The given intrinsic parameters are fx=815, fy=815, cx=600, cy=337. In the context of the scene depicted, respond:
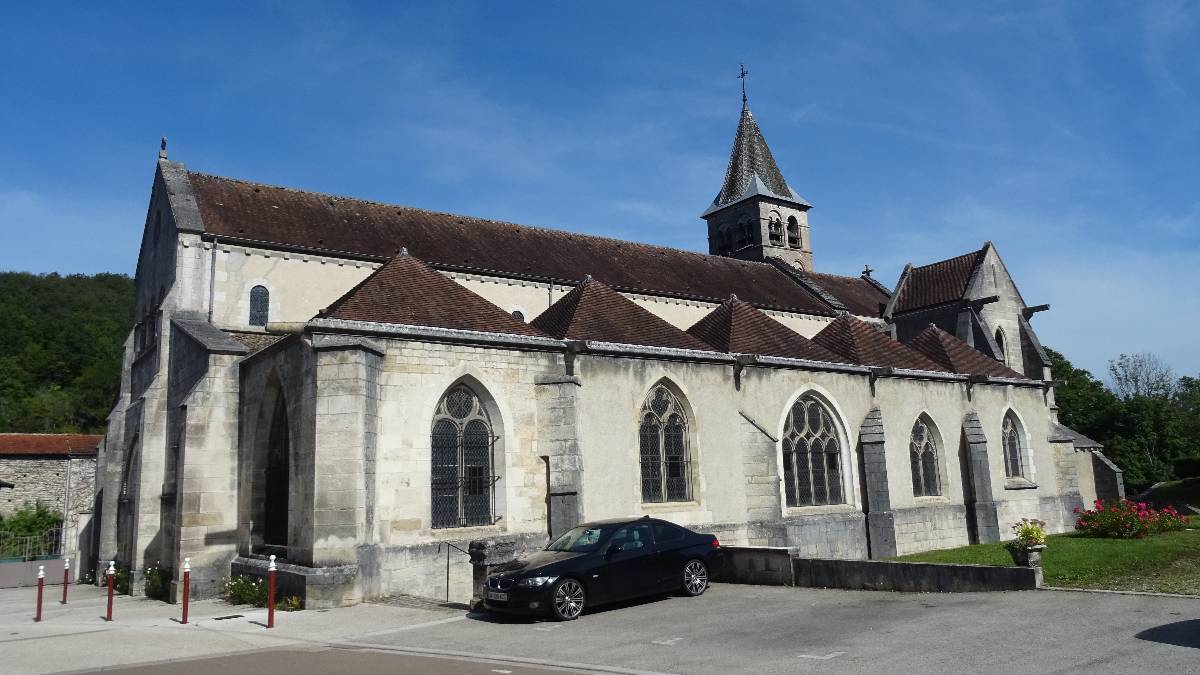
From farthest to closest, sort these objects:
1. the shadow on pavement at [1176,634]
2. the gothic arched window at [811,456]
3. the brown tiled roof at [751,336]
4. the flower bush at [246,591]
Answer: the brown tiled roof at [751,336]
the gothic arched window at [811,456]
the flower bush at [246,591]
the shadow on pavement at [1176,634]

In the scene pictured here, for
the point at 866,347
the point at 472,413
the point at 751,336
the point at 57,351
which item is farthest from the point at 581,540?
the point at 57,351

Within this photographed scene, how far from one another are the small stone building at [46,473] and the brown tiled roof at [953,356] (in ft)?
113

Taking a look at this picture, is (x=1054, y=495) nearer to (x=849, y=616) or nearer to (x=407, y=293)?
(x=849, y=616)

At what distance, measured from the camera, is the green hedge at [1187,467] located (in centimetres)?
4728

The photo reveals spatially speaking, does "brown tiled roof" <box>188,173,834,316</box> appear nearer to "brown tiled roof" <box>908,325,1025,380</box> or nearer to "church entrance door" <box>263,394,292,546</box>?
"brown tiled roof" <box>908,325,1025,380</box>

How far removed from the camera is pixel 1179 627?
8383 millimetres

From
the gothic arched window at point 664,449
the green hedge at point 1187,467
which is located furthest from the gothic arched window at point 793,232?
the green hedge at point 1187,467

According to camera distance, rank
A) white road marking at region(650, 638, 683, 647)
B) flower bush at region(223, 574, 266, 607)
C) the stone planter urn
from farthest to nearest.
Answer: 1. flower bush at region(223, 574, 266, 607)
2. the stone planter urn
3. white road marking at region(650, 638, 683, 647)

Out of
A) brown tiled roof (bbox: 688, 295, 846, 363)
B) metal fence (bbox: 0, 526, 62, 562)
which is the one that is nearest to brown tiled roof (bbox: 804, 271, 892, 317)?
brown tiled roof (bbox: 688, 295, 846, 363)

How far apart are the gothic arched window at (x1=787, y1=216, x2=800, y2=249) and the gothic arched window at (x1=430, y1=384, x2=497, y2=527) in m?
28.9

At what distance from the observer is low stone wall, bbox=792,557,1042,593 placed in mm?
11344

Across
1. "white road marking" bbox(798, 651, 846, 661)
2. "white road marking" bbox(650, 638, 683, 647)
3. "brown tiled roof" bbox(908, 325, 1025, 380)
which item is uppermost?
"brown tiled roof" bbox(908, 325, 1025, 380)

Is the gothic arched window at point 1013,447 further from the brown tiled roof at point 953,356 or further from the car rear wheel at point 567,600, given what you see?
the car rear wheel at point 567,600

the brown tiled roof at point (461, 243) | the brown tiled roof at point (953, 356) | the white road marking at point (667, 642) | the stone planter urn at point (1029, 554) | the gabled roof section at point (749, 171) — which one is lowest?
the white road marking at point (667, 642)
